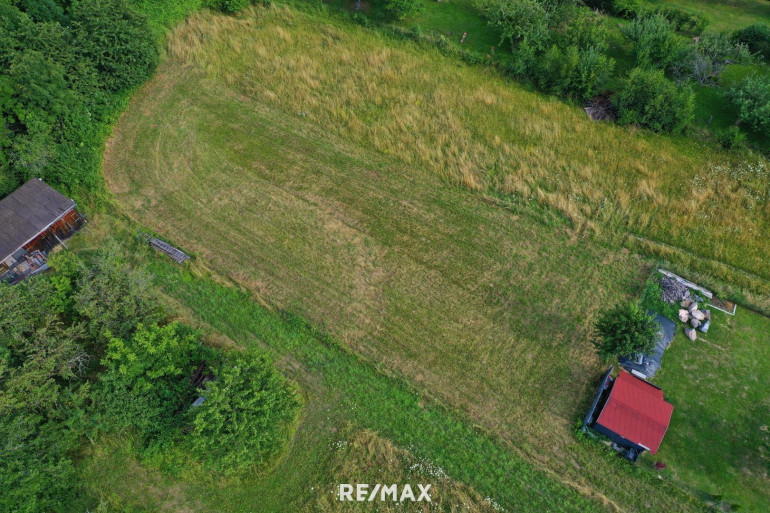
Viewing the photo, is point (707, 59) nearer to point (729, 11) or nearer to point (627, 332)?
point (729, 11)

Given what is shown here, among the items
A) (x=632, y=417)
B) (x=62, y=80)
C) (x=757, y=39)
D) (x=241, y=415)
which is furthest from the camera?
(x=757, y=39)

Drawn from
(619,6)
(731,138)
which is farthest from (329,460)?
(619,6)

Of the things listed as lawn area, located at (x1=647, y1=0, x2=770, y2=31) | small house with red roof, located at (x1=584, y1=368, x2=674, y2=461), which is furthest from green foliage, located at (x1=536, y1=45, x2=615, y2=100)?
small house with red roof, located at (x1=584, y1=368, x2=674, y2=461)

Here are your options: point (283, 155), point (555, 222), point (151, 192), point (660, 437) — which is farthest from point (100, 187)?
point (660, 437)

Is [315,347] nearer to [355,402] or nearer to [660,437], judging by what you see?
[355,402]

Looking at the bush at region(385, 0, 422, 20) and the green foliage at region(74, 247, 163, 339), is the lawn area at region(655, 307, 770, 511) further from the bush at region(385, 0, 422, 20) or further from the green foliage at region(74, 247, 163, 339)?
the bush at region(385, 0, 422, 20)

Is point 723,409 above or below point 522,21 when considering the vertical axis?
below
